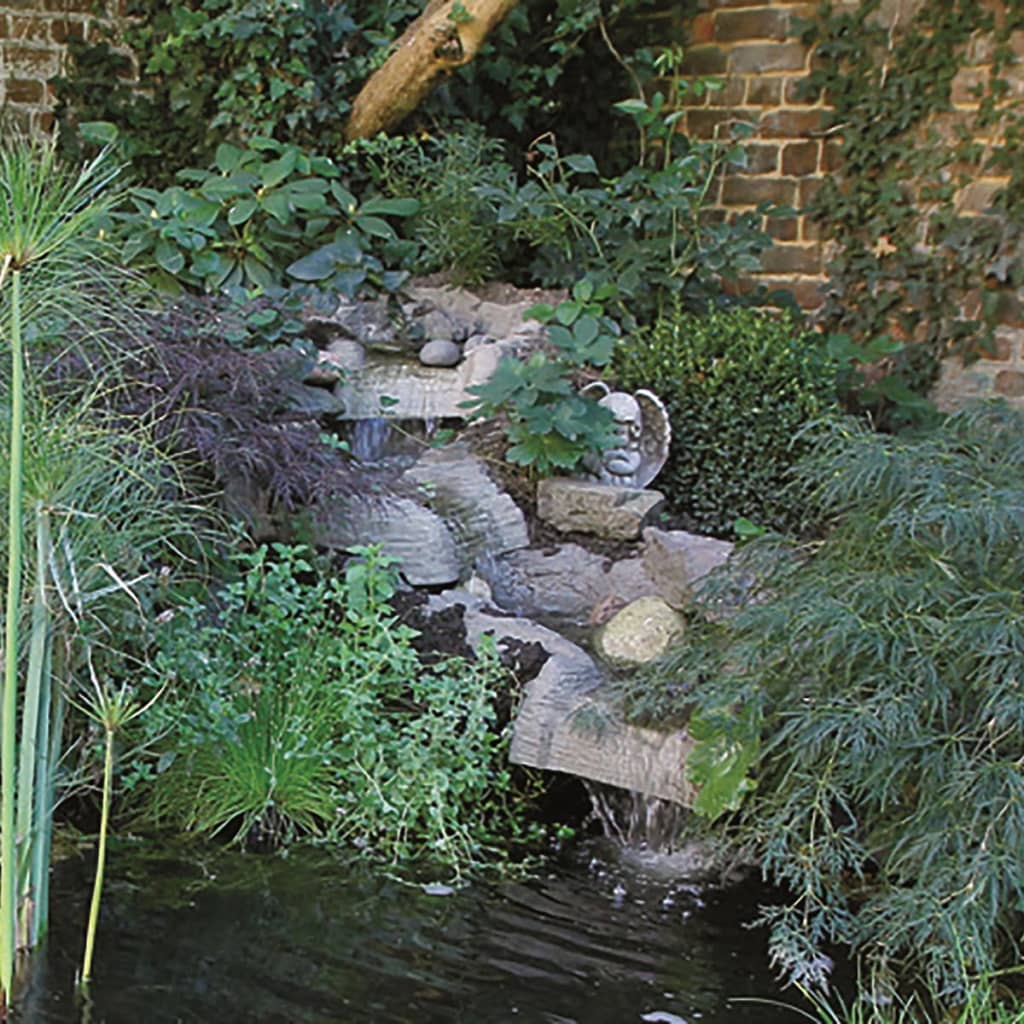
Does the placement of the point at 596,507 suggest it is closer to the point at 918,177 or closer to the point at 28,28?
the point at 918,177

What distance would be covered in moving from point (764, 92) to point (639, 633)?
4092 mm

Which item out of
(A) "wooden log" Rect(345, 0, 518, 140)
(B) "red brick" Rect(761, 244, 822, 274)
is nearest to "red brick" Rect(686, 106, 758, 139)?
(B) "red brick" Rect(761, 244, 822, 274)

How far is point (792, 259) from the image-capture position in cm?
749

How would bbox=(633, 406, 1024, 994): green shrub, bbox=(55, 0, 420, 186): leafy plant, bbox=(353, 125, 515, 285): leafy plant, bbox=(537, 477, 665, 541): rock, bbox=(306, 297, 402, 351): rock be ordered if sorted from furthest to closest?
1. bbox=(55, 0, 420, 186): leafy plant
2. bbox=(353, 125, 515, 285): leafy plant
3. bbox=(306, 297, 402, 351): rock
4. bbox=(537, 477, 665, 541): rock
5. bbox=(633, 406, 1024, 994): green shrub

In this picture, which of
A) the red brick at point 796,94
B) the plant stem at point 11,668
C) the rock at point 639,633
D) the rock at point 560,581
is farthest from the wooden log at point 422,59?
the plant stem at point 11,668

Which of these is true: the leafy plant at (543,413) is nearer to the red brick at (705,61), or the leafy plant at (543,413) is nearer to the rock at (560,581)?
the rock at (560,581)

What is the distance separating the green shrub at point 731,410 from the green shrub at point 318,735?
181cm

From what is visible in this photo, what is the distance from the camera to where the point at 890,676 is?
123 inches

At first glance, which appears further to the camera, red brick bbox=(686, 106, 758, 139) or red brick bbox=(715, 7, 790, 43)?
red brick bbox=(686, 106, 758, 139)

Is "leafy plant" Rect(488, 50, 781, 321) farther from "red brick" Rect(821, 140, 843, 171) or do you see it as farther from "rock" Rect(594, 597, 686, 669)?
"rock" Rect(594, 597, 686, 669)

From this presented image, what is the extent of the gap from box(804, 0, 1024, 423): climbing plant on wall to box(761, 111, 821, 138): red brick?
104 millimetres

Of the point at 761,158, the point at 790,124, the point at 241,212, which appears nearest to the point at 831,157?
the point at 790,124

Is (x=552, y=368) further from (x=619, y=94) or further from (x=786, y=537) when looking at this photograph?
(x=619, y=94)

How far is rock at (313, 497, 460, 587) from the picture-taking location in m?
4.70
